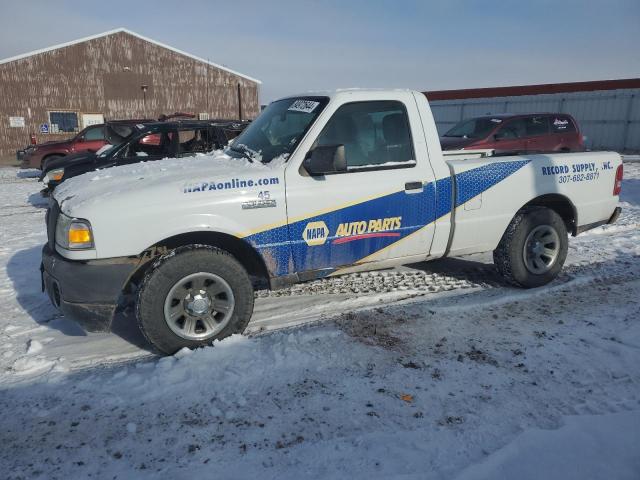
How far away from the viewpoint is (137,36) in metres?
25.5

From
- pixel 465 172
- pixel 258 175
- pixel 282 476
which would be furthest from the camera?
pixel 465 172

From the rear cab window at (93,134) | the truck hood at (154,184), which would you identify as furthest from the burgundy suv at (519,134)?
the rear cab window at (93,134)

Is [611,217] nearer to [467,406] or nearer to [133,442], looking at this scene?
[467,406]

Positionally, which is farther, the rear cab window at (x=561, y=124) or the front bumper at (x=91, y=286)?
the rear cab window at (x=561, y=124)

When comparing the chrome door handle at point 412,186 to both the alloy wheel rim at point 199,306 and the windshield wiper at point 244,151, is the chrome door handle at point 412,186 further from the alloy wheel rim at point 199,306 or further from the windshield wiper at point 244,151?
the alloy wheel rim at point 199,306

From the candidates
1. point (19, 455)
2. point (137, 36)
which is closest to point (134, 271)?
point (19, 455)

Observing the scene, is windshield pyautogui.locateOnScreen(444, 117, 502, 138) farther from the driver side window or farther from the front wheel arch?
the front wheel arch

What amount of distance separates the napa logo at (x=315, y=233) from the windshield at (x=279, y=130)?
60 cm

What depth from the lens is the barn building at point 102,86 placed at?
23641 mm

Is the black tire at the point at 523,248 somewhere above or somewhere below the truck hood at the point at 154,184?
below

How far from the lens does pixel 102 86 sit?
25094mm

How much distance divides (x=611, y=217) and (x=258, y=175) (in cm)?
410

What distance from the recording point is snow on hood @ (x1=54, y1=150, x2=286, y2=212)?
3500 millimetres

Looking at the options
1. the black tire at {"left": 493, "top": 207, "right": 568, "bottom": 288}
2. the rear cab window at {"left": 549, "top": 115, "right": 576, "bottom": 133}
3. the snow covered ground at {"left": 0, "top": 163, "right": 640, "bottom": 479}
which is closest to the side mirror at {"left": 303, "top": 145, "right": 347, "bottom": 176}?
the snow covered ground at {"left": 0, "top": 163, "right": 640, "bottom": 479}
